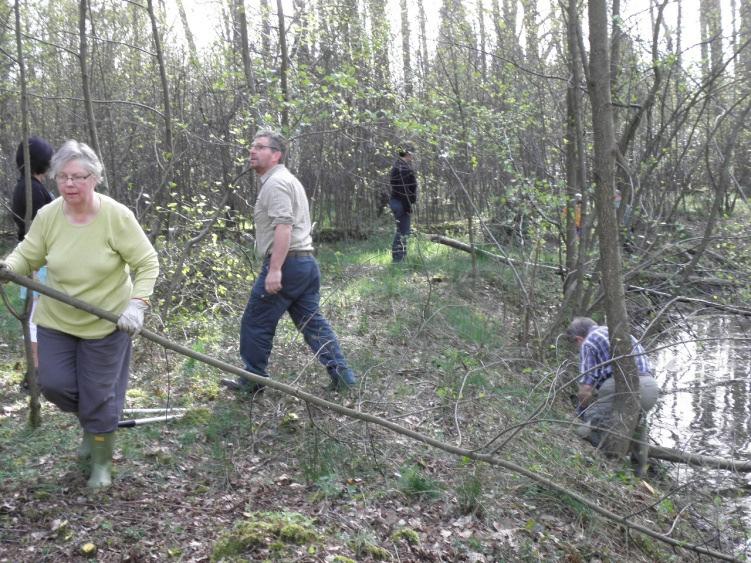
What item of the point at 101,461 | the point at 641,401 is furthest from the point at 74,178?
the point at 641,401

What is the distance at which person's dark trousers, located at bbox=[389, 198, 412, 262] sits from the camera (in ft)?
36.2

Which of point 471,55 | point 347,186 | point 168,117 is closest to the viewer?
point 168,117

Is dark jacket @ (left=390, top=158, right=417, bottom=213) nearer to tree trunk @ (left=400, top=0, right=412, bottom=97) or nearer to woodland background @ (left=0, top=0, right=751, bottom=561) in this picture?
→ woodland background @ (left=0, top=0, right=751, bottom=561)

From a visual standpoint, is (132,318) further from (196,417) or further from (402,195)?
(402,195)

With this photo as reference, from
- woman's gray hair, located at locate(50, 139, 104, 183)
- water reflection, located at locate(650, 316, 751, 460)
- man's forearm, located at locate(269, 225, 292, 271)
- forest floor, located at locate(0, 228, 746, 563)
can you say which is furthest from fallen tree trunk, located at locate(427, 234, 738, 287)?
woman's gray hair, located at locate(50, 139, 104, 183)

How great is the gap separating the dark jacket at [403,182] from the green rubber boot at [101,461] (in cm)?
781

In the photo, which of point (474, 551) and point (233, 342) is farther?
point (233, 342)

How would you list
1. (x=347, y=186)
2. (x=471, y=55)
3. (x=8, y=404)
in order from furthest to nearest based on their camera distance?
(x=347, y=186) → (x=471, y=55) → (x=8, y=404)

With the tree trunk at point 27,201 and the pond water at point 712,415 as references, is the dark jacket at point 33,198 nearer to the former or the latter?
the tree trunk at point 27,201

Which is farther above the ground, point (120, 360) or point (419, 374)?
point (120, 360)

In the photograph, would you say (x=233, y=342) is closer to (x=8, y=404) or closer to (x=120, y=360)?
(x=8, y=404)

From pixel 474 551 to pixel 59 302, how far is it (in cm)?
247

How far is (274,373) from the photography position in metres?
6.03

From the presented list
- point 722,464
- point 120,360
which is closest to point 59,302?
point 120,360
